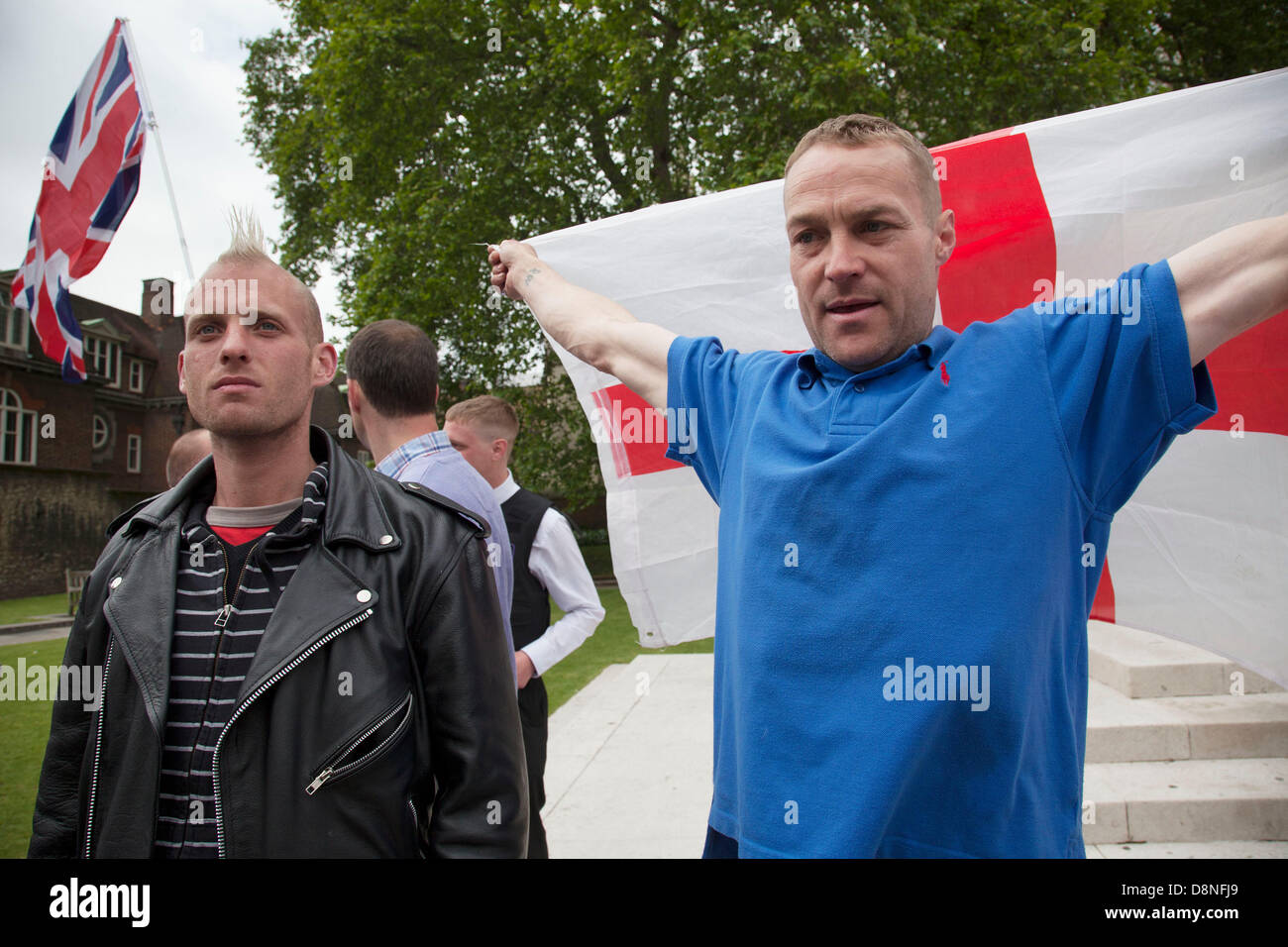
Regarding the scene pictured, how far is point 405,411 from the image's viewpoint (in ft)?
9.80

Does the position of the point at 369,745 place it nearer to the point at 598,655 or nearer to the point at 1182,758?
the point at 1182,758

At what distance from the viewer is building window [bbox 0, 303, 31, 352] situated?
28531mm

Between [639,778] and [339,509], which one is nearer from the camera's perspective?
[339,509]

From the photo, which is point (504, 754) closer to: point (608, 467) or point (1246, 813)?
point (608, 467)

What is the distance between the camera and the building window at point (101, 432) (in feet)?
117

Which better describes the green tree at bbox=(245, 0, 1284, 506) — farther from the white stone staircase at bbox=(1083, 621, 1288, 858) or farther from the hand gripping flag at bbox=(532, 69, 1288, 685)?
the hand gripping flag at bbox=(532, 69, 1288, 685)

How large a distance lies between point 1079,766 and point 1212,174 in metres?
1.90

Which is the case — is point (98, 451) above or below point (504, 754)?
above

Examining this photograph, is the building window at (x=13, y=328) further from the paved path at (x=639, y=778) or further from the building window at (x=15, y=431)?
the paved path at (x=639, y=778)

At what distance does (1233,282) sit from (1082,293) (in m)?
1.30

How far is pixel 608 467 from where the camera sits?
116 inches

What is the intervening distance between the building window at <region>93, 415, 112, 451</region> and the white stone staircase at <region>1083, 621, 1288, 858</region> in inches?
1582

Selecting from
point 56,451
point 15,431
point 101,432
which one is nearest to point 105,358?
point 101,432
